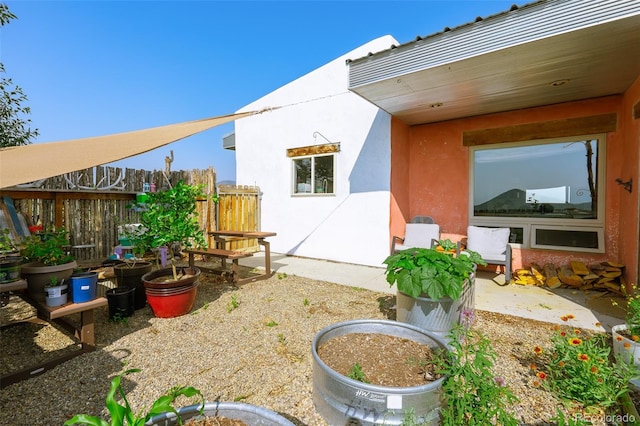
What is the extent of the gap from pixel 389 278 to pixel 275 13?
248 inches

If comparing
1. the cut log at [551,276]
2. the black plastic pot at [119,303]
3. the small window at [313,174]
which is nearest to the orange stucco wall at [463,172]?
the cut log at [551,276]

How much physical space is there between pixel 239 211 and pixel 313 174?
203cm

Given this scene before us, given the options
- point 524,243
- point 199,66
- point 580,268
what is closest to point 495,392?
point 580,268

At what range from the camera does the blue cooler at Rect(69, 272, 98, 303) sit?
2.36 m

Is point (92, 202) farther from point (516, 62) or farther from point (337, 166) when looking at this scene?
point (516, 62)

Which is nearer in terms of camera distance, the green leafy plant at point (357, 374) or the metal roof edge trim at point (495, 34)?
the green leafy plant at point (357, 374)

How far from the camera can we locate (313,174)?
21.3 ft

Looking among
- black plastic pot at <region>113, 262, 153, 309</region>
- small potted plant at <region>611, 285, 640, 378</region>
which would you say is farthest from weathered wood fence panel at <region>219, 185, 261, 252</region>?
small potted plant at <region>611, 285, 640, 378</region>

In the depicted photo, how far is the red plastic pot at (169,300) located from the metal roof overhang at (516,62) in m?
3.49

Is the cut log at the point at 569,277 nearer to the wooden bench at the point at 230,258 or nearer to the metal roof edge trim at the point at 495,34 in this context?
the metal roof edge trim at the point at 495,34

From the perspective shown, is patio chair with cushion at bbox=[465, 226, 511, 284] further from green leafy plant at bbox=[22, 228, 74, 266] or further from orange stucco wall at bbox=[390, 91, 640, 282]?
green leafy plant at bbox=[22, 228, 74, 266]

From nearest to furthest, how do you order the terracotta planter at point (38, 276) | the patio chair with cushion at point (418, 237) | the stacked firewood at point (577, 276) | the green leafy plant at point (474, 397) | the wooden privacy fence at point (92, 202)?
the green leafy plant at point (474, 397) → the terracotta planter at point (38, 276) → the stacked firewood at point (577, 276) → the wooden privacy fence at point (92, 202) → the patio chair with cushion at point (418, 237)

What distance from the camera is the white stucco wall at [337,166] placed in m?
5.57

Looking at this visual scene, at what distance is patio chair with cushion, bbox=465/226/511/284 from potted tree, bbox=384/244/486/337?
94.6 inches
